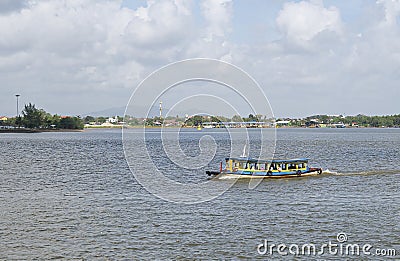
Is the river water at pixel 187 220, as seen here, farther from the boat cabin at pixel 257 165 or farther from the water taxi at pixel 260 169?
the boat cabin at pixel 257 165

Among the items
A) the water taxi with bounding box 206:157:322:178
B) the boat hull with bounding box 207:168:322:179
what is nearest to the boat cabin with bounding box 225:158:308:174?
the water taxi with bounding box 206:157:322:178

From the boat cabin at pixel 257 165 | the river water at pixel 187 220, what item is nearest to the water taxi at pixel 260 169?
the boat cabin at pixel 257 165

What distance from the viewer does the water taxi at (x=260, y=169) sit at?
57156 millimetres

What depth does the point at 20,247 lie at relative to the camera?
27922mm

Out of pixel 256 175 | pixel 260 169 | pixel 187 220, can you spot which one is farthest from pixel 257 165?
pixel 187 220

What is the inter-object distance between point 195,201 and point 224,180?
14197mm

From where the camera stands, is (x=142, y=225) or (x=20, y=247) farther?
(x=142, y=225)

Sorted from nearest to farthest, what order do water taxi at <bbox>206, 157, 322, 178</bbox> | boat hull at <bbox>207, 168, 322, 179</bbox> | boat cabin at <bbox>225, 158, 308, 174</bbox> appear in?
boat hull at <bbox>207, 168, 322, 179</bbox> → water taxi at <bbox>206, 157, 322, 178</bbox> → boat cabin at <bbox>225, 158, 308, 174</bbox>

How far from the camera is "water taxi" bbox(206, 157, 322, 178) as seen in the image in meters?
57.2

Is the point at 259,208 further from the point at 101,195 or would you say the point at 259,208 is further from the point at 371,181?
the point at 371,181

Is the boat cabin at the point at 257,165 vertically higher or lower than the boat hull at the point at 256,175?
higher

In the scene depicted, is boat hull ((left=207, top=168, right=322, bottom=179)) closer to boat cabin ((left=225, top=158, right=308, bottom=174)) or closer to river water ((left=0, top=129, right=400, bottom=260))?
boat cabin ((left=225, top=158, right=308, bottom=174))

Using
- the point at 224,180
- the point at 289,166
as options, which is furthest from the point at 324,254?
the point at 289,166

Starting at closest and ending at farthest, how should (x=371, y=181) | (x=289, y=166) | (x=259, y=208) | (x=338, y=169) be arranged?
(x=259, y=208) < (x=371, y=181) < (x=289, y=166) < (x=338, y=169)
